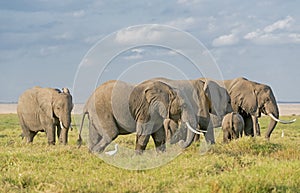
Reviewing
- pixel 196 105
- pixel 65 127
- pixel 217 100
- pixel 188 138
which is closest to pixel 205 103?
pixel 196 105

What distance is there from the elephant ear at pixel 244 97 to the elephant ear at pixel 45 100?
211 inches

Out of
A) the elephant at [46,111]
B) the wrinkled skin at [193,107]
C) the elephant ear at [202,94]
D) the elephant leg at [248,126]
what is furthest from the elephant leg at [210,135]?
the elephant at [46,111]

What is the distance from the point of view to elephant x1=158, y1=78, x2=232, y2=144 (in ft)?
42.8

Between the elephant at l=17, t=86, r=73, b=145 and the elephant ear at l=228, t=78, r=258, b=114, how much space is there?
4.90 meters

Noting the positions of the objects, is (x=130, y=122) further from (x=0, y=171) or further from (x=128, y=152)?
(x=0, y=171)

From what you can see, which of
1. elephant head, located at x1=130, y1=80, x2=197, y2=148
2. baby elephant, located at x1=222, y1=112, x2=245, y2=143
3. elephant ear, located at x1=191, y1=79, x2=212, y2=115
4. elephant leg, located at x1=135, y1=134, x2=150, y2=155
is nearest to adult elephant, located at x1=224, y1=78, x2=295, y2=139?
elephant ear, located at x1=191, y1=79, x2=212, y2=115

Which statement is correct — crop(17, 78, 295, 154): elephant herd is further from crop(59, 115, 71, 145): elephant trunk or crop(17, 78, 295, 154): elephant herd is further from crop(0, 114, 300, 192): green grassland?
crop(0, 114, 300, 192): green grassland

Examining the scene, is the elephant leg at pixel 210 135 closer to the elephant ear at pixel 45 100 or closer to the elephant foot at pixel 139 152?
the elephant foot at pixel 139 152

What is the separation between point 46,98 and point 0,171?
7440mm

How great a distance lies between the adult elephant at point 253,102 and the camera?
16828 mm

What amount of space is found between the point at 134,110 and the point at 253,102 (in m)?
6.00

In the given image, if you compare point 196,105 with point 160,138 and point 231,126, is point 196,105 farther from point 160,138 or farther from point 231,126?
point 160,138

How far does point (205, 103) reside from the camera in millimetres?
13859

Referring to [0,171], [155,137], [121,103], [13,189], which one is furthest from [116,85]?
[13,189]
